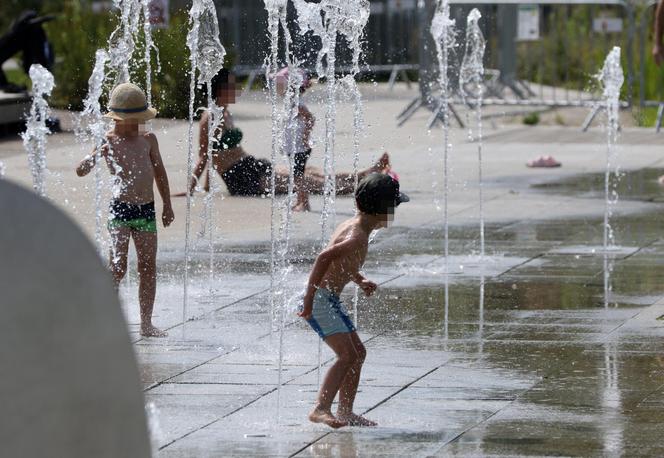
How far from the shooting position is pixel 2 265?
3.03 meters

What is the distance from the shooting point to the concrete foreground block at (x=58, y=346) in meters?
3.03

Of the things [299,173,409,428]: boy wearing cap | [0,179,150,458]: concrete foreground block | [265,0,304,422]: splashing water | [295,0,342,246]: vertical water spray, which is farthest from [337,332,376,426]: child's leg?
[295,0,342,246]: vertical water spray

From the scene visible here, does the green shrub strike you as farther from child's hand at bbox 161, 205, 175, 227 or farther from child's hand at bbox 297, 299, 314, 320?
child's hand at bbox 297, 299, 314, 320

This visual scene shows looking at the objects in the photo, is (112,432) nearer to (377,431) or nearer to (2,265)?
(2,265)

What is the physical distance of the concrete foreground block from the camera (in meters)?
3.03

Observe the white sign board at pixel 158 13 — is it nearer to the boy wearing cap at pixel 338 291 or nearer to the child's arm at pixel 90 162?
the child's arm at pixel 90 162

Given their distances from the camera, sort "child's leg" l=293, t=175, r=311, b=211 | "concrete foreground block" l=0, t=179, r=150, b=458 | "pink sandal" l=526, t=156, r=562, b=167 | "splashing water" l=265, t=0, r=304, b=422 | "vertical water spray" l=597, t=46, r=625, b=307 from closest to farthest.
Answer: "concrete foreground block" l=0, t=179, r=150, b=458
"splashing water" l=265, t=0, r=304, b=422
"vertical water spray" l=597, t=46, r=625, b=307
"child's leg" l=293, t=175, r=311, b=211
"pink sandal" l=526, t=156, r=562, b=167

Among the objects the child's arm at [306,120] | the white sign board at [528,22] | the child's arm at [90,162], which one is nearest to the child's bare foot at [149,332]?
the child's arm at [90,162]

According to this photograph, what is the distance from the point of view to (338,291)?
19.6 feet

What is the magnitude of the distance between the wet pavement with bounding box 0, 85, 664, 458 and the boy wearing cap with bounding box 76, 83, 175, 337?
1.06 ft

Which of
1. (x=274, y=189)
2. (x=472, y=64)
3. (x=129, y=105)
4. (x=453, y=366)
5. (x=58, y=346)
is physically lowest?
(x=453, y=366)

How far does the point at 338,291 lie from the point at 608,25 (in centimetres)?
1585

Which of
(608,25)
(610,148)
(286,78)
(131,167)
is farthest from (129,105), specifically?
(608,25)

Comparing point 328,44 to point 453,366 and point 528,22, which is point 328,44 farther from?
point 528,22
